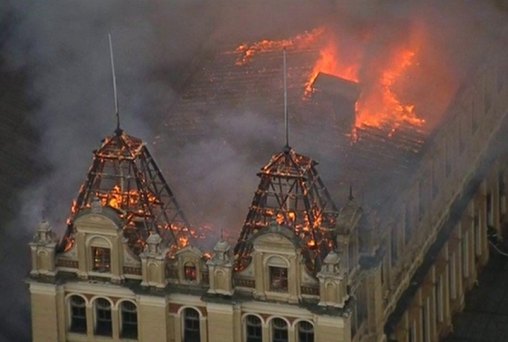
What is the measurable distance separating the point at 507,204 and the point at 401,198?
17.7 m

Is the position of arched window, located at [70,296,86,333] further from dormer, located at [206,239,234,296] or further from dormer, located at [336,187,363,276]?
dormer, located at [336,187,363,276]

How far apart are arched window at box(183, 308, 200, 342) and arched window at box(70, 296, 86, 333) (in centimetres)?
346

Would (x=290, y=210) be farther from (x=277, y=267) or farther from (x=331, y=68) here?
(x=331, y=68)

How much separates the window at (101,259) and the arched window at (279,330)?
5842mm

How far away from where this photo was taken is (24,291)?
9631 cm

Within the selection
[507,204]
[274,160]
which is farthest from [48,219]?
[507,204]

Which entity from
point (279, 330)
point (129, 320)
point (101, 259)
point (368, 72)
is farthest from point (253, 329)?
point (368, 72)

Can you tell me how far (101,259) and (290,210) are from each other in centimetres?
641

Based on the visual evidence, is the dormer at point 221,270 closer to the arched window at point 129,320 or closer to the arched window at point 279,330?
the arched window at point 279,330

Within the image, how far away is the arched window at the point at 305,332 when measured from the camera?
85.1m

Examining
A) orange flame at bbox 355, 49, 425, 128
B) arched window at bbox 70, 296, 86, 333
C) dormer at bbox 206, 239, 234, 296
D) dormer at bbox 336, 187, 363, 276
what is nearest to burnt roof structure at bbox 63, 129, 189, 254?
arched window at bbox 70, 296, 86, 333

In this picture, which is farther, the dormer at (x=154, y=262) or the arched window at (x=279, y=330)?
the dormer at (x=154, y=262)

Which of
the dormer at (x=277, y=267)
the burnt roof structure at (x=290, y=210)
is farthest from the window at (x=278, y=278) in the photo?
the burnt roof structure at (x=290, y=210)

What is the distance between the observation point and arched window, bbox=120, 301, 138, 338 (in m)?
86.9
